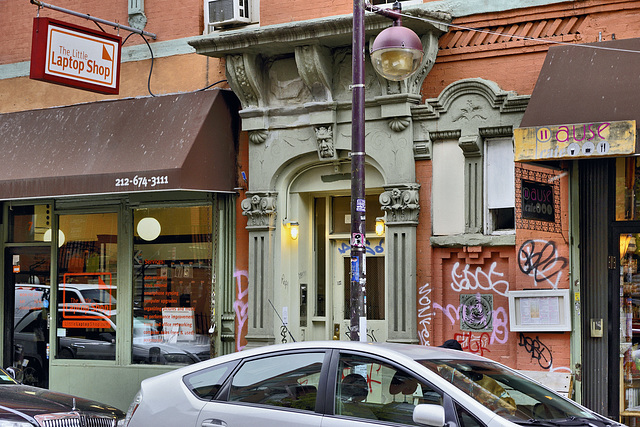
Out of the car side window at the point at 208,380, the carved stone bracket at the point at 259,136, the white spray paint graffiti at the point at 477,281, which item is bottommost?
the car side window at the point at 208,380

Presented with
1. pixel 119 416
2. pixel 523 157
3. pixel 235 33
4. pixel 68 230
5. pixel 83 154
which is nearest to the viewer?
pixel 119 416

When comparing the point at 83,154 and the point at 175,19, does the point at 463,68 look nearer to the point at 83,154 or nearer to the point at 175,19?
the point at 175,19

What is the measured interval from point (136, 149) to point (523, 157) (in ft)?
20.5

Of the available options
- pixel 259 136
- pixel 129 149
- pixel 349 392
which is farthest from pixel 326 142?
pixel 349 392

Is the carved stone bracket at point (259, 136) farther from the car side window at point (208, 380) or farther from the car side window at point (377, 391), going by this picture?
the car side window at point (377, 391)

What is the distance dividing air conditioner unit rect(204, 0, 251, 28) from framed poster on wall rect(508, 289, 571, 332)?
5.81m

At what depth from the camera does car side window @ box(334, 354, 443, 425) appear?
5.84 metres

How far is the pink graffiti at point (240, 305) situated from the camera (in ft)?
44.2

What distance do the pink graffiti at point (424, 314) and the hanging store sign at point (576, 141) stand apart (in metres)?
2.94

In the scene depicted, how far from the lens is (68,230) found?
15227 mm

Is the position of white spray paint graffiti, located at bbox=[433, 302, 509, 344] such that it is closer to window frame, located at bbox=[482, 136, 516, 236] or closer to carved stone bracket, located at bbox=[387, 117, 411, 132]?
window frame, located at bbox=[482, 136, 516, 236]

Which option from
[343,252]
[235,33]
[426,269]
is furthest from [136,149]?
[426,269]

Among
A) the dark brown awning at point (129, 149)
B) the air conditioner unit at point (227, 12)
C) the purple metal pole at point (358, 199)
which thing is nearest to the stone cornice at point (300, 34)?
the air conditioner unit at point (227, 12)

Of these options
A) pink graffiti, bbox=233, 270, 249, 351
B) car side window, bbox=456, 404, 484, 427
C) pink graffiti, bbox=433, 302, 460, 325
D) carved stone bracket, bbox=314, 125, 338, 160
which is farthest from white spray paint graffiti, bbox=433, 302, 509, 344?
car side window, bbox=456, 404, 484, 427
